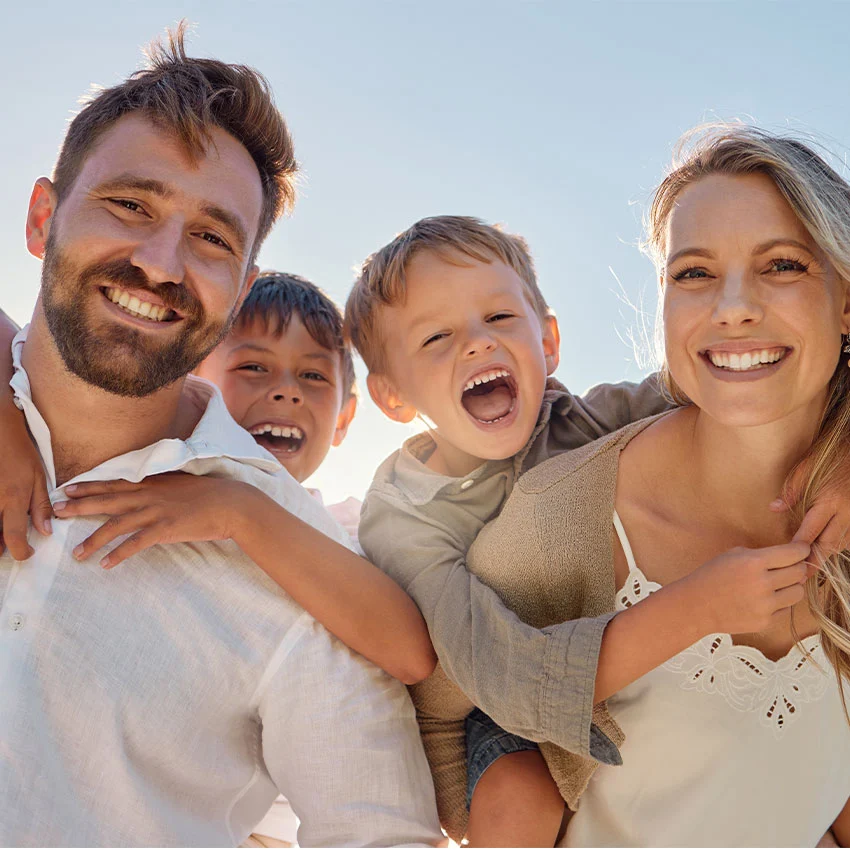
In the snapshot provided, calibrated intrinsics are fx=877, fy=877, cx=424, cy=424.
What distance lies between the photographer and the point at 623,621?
2.24 metres

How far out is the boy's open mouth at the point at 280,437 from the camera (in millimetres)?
3762

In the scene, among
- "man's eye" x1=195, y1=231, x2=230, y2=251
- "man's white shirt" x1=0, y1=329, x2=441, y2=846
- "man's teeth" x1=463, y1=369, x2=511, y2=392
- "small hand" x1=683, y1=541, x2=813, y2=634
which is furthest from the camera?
"man's teeth" x1=463, y1=369, x2=511, y2=392

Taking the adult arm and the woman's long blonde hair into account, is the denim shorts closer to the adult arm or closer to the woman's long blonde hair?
the adult arm

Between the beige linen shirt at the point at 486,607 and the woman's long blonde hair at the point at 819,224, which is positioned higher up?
the woman's long blonde hair at the point at 819,224

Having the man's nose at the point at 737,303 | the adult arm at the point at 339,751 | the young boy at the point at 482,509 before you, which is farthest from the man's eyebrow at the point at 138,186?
the man's nose at the point at 737,303

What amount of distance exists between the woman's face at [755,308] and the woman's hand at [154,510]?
1346 mm

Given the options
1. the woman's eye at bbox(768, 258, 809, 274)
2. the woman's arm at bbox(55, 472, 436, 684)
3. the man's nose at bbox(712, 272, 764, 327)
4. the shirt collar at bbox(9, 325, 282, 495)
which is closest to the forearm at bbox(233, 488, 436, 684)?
the woman's arm at bbox(55, 472, 436, 684)

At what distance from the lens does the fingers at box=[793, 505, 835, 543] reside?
7.43 ft

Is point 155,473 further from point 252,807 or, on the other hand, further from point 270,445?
point 270,445

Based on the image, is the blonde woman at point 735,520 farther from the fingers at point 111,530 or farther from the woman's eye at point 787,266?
the fingers at point 111,530

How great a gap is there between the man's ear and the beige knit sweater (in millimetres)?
1681

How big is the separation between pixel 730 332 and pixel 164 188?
170 cm

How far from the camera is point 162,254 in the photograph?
101 inches

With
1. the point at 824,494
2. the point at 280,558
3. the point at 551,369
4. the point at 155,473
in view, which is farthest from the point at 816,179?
the point at 155,473
